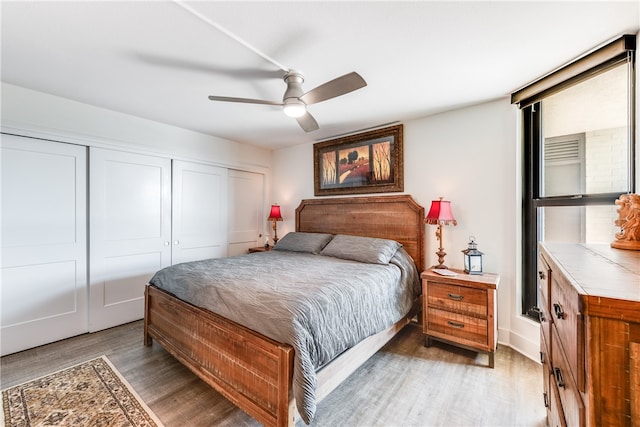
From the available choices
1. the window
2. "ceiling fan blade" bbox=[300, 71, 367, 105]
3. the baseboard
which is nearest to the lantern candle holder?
the window

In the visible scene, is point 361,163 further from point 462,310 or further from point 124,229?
point 124,229

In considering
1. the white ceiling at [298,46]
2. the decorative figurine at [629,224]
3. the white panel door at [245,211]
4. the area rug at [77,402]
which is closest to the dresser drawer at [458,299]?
the decorative figurine at [629,224]

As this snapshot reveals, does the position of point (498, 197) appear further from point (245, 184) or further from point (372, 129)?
point (245, 184)

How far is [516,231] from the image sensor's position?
2500 mm

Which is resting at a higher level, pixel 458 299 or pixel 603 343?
pixel 603 343

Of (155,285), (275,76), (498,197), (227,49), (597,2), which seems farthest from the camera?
(498,197)

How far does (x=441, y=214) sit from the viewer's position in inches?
107

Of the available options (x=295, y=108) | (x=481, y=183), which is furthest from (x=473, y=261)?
(x=295, y=108)

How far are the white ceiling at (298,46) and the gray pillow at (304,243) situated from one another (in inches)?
65.9

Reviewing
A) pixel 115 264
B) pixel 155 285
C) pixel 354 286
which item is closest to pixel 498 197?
pixel 354 286

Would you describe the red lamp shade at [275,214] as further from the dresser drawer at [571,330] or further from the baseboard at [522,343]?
the dresser drawer at [571,330]

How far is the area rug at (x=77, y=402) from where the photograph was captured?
1630mm

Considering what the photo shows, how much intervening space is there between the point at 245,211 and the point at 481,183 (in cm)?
334

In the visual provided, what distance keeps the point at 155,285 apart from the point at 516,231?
11.0 feet
